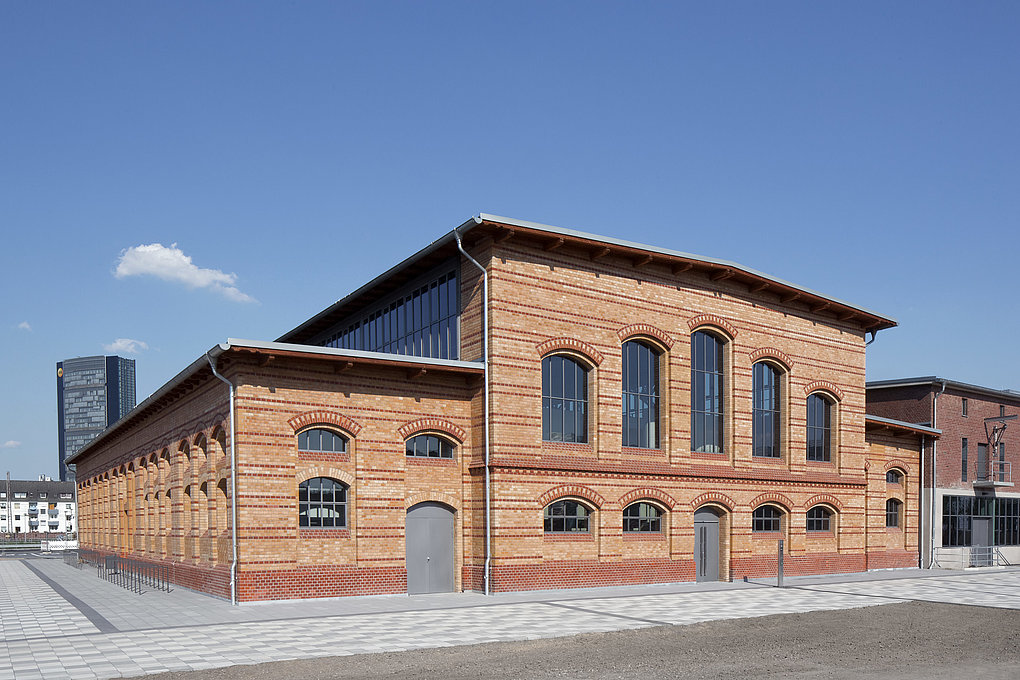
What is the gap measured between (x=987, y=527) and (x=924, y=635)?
25.5 meters

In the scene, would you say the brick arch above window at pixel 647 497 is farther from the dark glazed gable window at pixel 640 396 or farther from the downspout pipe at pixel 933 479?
the downspout pipe at pixel 933 479

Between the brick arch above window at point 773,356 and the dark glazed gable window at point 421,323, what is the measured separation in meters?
10.0

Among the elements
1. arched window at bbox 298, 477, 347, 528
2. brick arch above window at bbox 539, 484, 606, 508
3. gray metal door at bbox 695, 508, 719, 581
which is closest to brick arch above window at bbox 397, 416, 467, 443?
arched window at bbox 298, 477, 347, 528

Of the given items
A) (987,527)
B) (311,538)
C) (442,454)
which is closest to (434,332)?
(442,454)

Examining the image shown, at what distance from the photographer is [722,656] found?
46.4 ft

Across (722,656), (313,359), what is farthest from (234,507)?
(722,656)

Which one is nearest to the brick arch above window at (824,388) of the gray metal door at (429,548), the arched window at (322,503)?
the gray metal door at (429,548)

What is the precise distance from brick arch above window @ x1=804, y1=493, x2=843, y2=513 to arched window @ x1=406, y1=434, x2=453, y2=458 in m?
13.2

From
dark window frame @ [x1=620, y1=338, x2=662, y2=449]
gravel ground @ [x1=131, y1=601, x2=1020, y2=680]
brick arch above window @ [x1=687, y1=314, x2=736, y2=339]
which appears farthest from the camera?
brick arch above window @ [x1=687, y1=314, x2=736, y2=339]

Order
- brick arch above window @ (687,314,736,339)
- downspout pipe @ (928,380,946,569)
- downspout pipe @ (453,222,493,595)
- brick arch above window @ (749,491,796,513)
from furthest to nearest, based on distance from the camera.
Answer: downspout pipe @ (928,380,946,569), brick arch above window @ (749,491,796,513), brick arch above window @ (687,314,736,339), downspout pipe @ (453,222,493,595)

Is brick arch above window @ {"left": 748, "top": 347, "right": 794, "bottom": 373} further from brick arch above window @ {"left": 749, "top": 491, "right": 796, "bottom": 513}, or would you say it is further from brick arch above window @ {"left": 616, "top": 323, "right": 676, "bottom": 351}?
brick arch above window @ {"left": 749, "top": 491, "right": 796, "bottom": 513}

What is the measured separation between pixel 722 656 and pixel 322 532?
10.9 meters

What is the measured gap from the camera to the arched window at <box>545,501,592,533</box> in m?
24.0

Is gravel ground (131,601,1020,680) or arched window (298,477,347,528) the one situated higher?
arched window (298,477,347,528)
